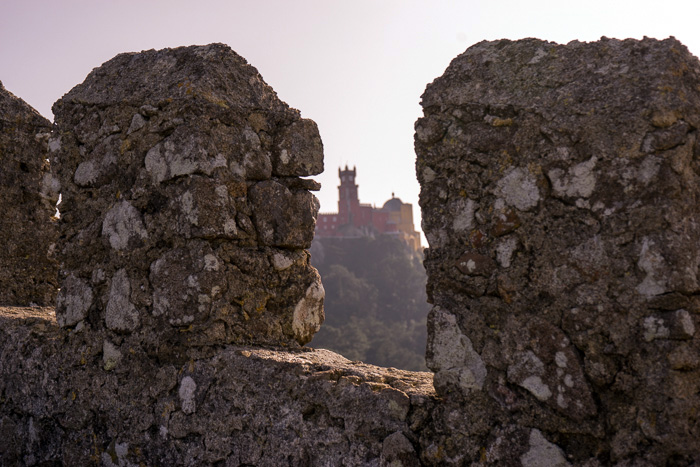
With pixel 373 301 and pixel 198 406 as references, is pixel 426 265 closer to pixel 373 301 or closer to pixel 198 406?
pixel 198 406

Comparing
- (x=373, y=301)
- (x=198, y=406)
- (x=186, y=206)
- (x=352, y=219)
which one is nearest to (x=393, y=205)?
(x=352, y=219)

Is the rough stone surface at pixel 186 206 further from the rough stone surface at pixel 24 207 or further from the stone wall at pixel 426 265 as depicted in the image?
the rough stone surface at pixel 24 207

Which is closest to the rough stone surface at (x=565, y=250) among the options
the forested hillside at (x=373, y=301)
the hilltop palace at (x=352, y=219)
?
the forested hillside at (x=373, y=301)

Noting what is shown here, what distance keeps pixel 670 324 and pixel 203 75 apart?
1597mm

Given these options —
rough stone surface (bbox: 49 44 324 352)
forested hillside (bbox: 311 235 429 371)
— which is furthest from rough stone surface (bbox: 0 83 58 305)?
forested hillside (bbox: 311 235 429 371)

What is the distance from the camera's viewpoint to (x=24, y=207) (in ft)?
10.1

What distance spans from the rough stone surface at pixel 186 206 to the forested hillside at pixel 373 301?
2784 centimetres

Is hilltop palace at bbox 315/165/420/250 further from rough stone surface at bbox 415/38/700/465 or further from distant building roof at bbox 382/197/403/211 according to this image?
rough stone surface at bbox 415/38/700/465

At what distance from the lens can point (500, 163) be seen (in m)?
1.64

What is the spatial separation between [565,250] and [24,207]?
8.39 feet

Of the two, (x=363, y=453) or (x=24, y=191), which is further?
(x=24, y=191)

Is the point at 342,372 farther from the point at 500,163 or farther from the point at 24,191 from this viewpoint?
the point at 24,191

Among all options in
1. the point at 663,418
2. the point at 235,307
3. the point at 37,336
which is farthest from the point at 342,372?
the point at 37,336

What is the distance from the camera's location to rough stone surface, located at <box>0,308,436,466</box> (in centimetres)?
173
